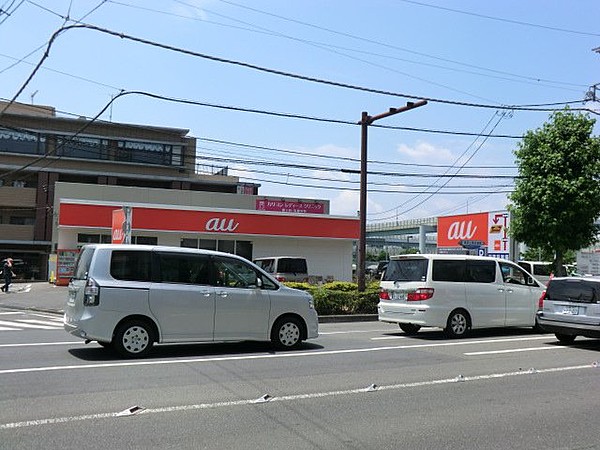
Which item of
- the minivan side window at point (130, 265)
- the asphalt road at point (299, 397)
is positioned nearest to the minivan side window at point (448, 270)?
the asphalt road at point (299, 397)

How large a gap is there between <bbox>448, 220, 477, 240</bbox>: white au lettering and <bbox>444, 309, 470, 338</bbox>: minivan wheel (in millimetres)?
27249

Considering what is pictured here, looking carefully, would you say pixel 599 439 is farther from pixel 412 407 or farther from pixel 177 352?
pixel 177 352

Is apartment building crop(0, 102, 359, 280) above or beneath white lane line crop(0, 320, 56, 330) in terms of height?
above

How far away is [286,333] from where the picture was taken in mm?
11344

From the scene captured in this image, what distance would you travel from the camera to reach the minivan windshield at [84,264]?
10198 millimetres

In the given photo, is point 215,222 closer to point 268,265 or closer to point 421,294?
point 268,265

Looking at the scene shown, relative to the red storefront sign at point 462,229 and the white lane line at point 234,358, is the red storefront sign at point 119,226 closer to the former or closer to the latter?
the white lane line at point 234,358

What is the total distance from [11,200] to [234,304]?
44.6 metres

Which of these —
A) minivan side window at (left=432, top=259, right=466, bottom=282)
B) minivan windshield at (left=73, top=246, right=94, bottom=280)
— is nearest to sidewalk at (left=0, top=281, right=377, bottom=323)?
minivan side window at (left=432, top=259, right=466, bottom=282)

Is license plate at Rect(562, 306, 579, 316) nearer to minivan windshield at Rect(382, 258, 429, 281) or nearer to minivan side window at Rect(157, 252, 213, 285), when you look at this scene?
minivan windshield at Rect(382, 258, 429, 281)

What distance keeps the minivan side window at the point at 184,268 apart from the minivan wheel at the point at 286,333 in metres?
1.62

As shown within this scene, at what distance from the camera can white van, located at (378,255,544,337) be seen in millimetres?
13469

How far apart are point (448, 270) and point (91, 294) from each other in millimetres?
7895

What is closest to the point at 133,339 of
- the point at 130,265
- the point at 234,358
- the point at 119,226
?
the point at 130,265
